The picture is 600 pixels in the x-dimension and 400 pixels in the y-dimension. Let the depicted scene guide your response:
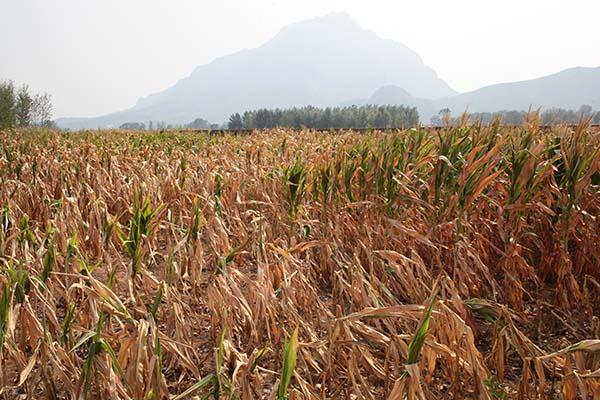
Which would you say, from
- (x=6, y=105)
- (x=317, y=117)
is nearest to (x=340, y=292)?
(x=6, y=105)

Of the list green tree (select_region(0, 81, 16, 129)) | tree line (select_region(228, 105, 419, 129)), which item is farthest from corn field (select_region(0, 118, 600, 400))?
tree line (select_region(228, 105, 419, 129))

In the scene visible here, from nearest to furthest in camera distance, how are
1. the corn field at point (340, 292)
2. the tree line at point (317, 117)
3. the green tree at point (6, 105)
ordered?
1. the corn field at point (340, 292)
2. the green tree at point (6, 105)
3. the tree line at point (317, 117)

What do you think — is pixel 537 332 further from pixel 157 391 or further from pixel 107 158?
pixel 107 158

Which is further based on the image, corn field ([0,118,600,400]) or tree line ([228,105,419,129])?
tree line ([228,105,419,129])

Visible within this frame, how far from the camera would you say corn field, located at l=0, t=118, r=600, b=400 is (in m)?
1.99

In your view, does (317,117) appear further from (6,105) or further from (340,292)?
(340,292)

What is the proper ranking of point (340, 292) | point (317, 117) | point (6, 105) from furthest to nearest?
point (317, 117) → point (6, 105) → point (340, 292)

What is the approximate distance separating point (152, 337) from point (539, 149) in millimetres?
2834

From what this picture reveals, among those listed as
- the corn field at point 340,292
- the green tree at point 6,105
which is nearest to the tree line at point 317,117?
the green tree at point 6,105

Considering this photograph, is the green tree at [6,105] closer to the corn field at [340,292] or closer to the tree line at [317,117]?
the tree line at [317,117]

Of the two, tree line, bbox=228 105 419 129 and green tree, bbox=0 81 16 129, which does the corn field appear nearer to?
green tree, bbox=0 81 16 129

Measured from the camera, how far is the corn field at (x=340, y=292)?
199 centimetres

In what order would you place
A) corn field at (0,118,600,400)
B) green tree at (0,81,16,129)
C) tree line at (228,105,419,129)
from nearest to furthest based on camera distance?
corn field at (0,118,600,400), green tree at (0,81,16,129), tree line at (228,105,419,129)

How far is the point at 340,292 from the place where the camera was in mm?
2725
